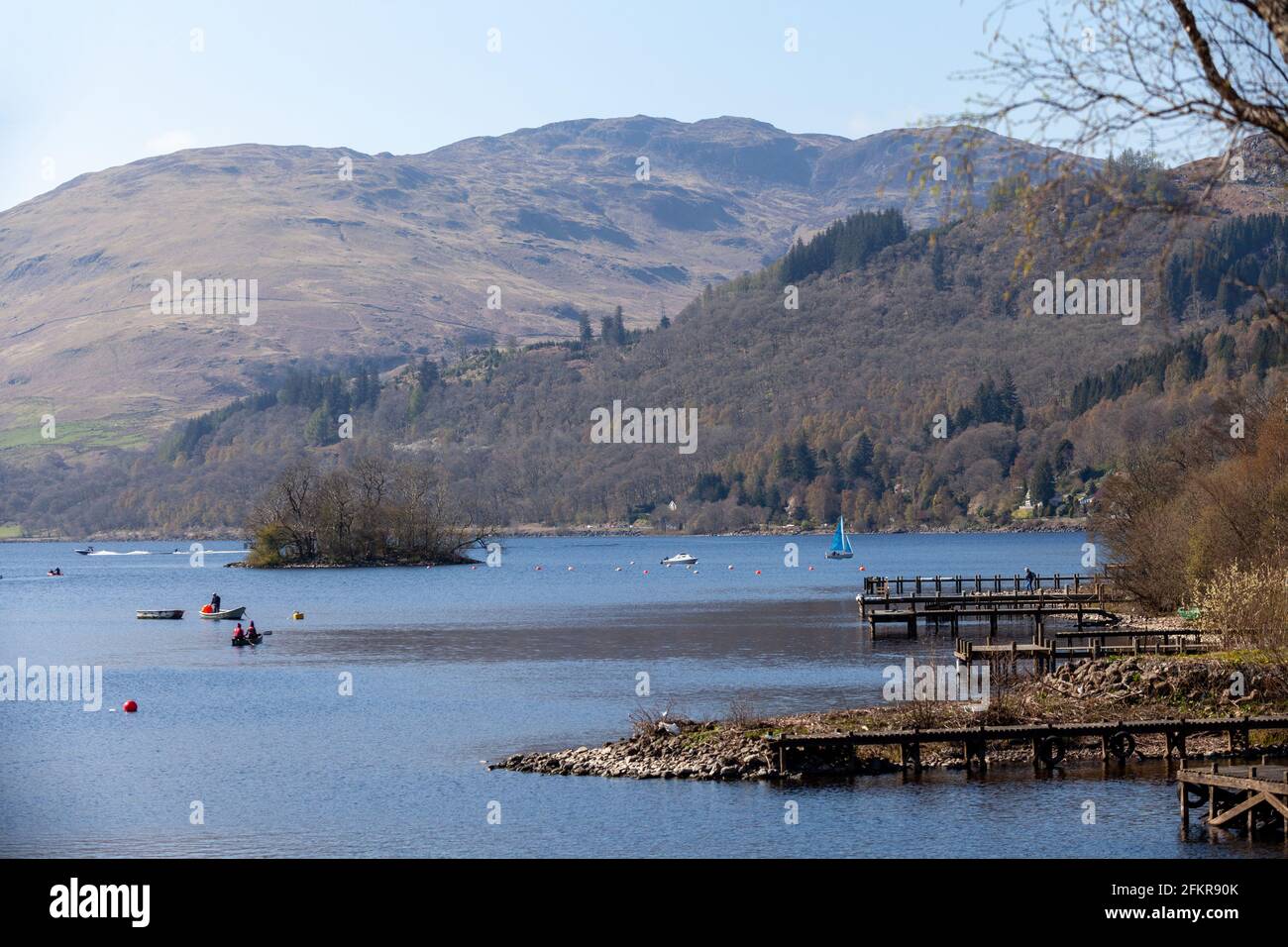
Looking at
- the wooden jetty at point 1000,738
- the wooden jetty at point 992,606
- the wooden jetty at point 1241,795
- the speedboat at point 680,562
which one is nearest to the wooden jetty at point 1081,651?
the wooden jetty at point 1000,738

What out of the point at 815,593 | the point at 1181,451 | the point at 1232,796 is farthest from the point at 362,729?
the point at 815,593

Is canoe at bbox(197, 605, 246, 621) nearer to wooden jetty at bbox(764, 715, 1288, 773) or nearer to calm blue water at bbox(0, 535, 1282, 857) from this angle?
calm blue water at bbox(0, 535, 1282, 857)

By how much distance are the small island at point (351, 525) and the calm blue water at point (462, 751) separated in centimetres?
6515

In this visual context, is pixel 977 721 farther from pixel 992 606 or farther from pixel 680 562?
pixel 680 562

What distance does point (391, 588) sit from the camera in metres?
139

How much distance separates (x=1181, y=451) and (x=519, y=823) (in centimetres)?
6569

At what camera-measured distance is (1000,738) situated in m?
36.8

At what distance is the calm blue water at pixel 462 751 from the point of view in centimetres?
3156

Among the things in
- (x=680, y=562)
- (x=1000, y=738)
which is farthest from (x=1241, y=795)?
(x=680, y=562)

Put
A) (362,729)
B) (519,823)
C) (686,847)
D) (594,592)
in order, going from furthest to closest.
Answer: (594,592) < (362,729) < (519,823) < (686,847)

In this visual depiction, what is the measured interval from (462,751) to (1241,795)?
71.5 ft

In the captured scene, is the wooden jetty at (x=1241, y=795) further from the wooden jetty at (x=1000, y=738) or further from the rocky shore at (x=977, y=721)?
the rocky shore at (x=977, y=721)

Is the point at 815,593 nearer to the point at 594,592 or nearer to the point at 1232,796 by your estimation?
the point at 594,592

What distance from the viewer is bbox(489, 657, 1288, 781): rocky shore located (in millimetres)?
37062
